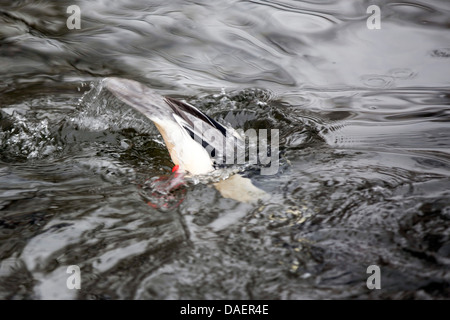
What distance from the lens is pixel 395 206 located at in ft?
8.42

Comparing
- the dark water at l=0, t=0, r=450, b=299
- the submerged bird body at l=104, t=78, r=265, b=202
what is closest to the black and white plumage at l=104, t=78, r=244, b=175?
the submerged bird body at l=104, t=78, r=265, b=202

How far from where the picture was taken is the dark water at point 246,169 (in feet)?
7.18

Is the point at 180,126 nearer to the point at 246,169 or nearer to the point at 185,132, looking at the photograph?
the point at 185,132

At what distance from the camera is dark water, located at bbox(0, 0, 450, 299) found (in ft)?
7.18

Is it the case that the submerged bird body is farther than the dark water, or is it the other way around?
the submerged bird body

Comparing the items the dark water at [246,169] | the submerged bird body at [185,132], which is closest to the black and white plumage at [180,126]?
the submerged bird body at [185,132]

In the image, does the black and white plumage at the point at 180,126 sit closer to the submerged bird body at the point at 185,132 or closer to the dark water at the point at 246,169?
the submerged bird body at the point at 185,132

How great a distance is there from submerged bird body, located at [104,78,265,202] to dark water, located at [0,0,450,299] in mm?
98

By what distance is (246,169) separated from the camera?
294cm

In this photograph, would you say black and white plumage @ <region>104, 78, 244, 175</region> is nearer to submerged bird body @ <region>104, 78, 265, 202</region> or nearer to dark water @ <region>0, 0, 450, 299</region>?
submerged bird body @ <region>104, 78, 265, 202</region>

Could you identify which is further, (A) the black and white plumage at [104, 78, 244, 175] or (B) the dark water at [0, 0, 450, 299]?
(A) the black and white plumage at [104, 78, 244, 175]

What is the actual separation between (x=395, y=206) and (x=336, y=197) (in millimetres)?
285

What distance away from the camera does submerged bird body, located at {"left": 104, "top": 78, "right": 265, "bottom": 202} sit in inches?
110
